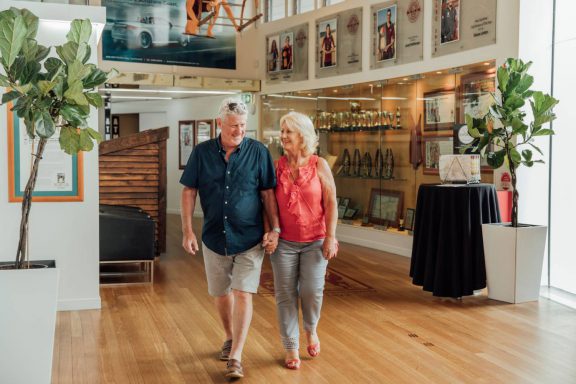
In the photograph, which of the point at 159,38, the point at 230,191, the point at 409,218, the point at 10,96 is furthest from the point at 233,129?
the point at 159,38

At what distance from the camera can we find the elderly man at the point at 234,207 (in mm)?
3975

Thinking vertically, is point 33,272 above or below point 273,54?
below

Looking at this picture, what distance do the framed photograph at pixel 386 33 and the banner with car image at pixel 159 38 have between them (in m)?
3.38

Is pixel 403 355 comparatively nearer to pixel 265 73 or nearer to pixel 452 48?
pixel 452 48

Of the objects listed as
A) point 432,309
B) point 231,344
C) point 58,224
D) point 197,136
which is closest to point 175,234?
point 197,136

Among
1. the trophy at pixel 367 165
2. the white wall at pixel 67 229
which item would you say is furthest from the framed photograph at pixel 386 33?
the white wall at pixel 67 229

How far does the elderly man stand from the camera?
13.0 ft

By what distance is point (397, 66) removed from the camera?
921 cm

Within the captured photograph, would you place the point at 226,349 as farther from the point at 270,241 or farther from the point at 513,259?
the point at 513,259

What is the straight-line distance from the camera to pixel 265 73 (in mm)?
12406

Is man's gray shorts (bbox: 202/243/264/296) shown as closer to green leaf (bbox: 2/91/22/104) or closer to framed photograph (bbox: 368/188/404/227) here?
green leaf (bbox: 2/91/22/104)

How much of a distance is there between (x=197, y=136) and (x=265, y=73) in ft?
9.02

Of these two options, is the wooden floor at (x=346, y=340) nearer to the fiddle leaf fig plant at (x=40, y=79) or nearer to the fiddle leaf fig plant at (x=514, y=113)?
the fiddle leaf fig plant at (x=40, y=79)

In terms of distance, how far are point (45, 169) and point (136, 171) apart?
2835mm
